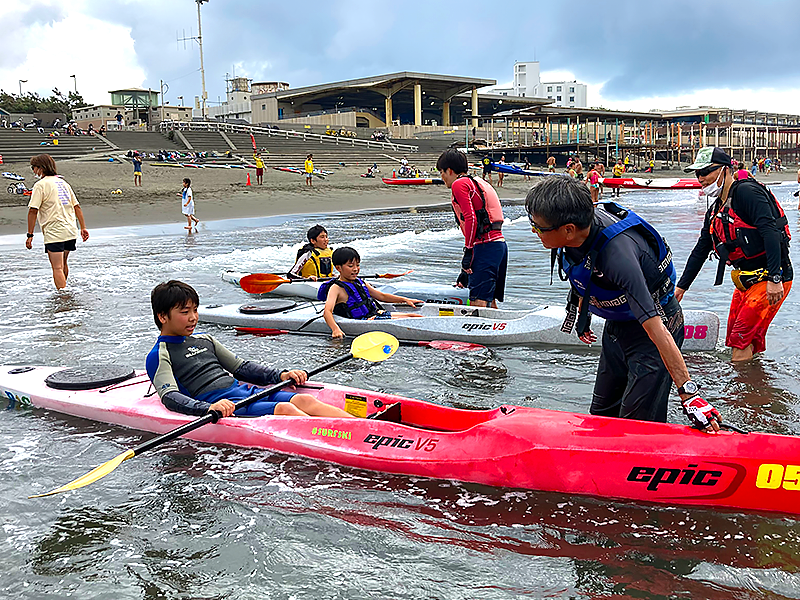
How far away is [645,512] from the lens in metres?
3.35

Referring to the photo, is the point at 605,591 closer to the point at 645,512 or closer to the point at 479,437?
the point at 645,512

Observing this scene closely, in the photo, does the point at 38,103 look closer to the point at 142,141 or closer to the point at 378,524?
the point at 142,141

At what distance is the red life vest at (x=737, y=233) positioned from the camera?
457 cm

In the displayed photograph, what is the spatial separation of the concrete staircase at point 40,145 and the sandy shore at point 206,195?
2499 mm

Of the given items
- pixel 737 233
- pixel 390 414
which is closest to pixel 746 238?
pixel 737 233

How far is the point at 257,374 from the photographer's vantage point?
4.68m

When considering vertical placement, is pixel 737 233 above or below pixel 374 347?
above

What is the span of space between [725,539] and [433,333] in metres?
3.96

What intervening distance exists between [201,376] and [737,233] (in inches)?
145

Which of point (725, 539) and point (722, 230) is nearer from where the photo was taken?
point (725, 539)

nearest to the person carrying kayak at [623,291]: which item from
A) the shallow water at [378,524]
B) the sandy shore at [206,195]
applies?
the shallow water at [378,524]

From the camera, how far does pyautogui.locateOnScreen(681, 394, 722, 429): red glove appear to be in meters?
2.96

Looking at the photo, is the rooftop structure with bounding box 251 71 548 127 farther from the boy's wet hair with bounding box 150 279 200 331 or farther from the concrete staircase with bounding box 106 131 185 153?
the boy's wet hair with bounding box 150 279 200 331

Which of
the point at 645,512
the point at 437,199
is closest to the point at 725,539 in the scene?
the point at 645,512
